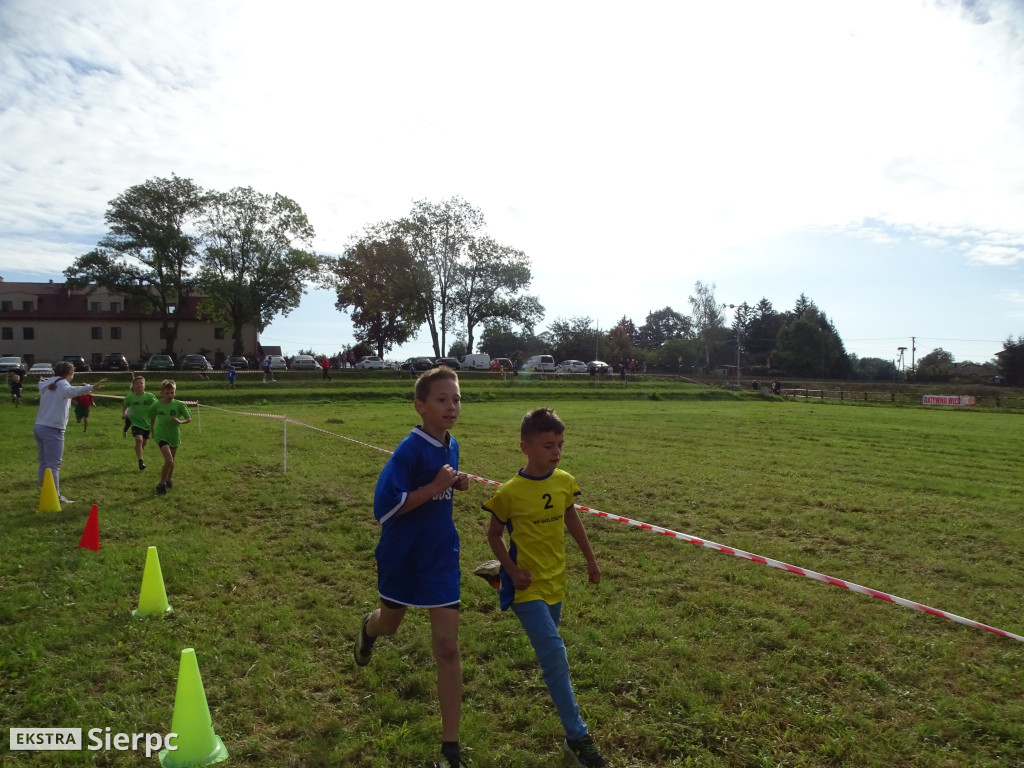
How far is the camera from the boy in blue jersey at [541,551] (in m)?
3.32

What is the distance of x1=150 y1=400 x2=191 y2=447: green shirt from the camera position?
10.1m

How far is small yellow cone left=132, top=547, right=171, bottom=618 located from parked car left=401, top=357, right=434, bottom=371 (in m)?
45.3

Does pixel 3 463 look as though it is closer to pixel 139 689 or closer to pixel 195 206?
pixel 139 689

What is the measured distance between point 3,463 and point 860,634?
47.8 ft

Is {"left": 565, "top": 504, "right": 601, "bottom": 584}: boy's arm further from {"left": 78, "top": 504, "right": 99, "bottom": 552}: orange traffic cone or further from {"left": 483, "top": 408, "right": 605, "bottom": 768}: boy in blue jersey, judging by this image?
{"left": 78, "top": 504, "right": 99, "bottom": 552}: orange traffic cone

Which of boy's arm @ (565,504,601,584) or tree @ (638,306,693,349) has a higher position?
tree @ (638,306,693,349)

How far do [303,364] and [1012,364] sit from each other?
8118cm

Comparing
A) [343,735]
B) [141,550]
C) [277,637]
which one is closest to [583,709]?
[343,735]

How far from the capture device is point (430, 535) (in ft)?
11.2

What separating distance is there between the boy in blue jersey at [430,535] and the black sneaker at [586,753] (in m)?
0.60

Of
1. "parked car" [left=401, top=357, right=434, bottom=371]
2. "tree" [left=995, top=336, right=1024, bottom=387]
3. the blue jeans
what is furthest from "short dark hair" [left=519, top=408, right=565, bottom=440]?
"tree" [left=995, top=336, right=1024, bottom=387]

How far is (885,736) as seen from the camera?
362cm

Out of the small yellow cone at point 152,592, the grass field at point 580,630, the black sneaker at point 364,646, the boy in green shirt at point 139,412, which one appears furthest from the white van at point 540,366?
the black sneaker at point 364,646

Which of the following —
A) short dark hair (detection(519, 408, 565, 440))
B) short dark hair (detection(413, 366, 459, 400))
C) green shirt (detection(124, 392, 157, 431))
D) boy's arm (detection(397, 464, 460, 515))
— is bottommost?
green shirt (detection(124, 392, 157, 431))
